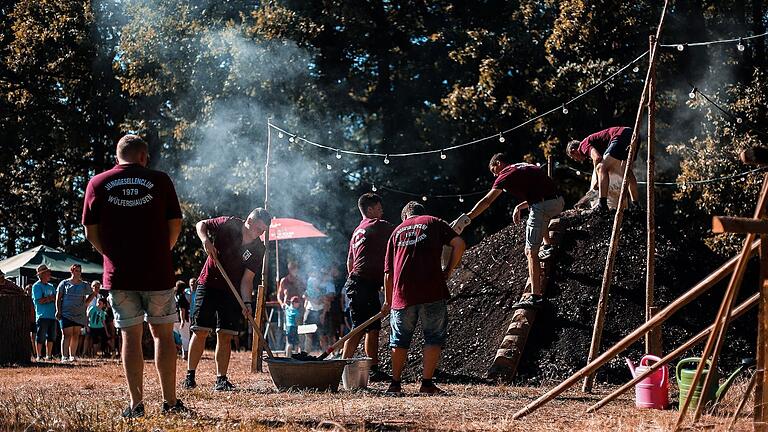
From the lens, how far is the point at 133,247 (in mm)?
6734

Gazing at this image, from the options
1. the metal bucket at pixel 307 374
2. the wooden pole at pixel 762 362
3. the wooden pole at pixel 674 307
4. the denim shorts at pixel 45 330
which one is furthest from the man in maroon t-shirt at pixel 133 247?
the denim shorts at pixel 45 330

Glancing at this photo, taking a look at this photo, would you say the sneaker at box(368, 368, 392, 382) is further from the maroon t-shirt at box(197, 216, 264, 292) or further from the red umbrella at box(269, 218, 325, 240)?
the red umbrella at box(269, 218, 325, 240)

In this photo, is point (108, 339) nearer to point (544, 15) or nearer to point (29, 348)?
point (29, 348)

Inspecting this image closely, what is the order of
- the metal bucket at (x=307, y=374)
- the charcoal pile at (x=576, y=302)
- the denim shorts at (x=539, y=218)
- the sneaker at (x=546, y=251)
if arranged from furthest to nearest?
the sneaker at (x=546, y=251) < the denim shorts at (x=539, y=218) < the charcoal pile at (x=576, y=302) < the metal bucket at (x=307, y=374)

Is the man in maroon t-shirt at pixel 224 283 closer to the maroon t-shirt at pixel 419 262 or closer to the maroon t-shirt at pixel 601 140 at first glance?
the maroon t-shirt at pixel 419 262

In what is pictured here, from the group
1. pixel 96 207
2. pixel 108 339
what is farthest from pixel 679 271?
pixel 108 339

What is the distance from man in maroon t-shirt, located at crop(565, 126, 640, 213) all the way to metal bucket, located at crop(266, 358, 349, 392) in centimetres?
474

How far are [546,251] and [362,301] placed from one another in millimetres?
2605

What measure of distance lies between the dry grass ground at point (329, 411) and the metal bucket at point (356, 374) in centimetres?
17

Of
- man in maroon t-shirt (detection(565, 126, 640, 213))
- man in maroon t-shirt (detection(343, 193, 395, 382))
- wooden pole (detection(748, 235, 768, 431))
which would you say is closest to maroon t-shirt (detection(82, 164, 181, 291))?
wooden pole (detection(748, 235, 768, 431))

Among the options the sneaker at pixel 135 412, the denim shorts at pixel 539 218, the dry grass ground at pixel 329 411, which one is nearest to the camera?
the dry grass ground at pixel 329 411

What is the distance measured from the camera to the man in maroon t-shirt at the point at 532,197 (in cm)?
1089

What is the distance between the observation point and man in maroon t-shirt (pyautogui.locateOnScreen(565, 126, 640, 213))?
1213cm

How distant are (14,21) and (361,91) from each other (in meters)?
13.4
